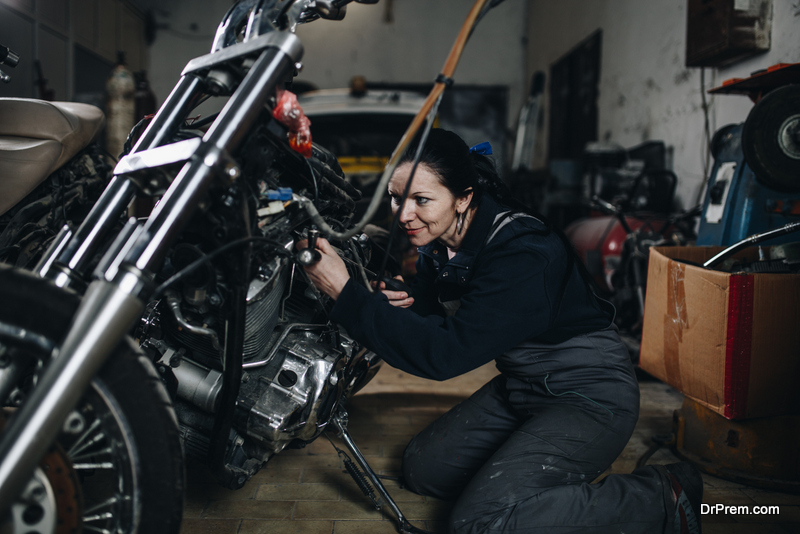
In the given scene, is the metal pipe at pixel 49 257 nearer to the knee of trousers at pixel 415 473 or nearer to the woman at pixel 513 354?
the woman at pixel 513 354

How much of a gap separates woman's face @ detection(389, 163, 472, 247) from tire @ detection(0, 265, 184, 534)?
0.74 metres

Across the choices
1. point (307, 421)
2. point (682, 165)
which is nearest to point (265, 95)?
point (307, 421)

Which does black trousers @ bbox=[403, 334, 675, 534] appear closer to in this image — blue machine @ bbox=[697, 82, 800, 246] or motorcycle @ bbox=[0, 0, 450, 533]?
motorcycle @ bbox=[0, 0, 450, 533]

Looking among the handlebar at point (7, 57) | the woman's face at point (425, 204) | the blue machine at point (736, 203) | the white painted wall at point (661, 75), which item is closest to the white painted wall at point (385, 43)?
the white painted wall at point (661, 75)

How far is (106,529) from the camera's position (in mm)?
823

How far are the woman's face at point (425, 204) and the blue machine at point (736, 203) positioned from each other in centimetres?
161

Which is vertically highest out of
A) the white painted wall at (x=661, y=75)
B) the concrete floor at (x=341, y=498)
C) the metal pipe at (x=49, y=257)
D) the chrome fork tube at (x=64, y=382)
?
the white painted wall at (x=661, y=75)

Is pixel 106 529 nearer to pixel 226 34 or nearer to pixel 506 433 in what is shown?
pixel 226 34

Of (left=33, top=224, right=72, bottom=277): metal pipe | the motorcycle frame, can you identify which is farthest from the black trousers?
(left=33, top=224, right=72, bottom=277): metal pipe

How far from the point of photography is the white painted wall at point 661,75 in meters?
3.18

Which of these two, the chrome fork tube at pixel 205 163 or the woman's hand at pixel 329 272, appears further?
the woman's hand at pixel 329 272

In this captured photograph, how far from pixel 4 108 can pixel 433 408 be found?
1900 mm

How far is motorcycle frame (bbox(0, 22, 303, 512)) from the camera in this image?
2.24 feet

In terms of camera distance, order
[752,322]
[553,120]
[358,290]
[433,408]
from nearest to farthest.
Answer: [358,290] < [752,322] < [433,408] < [553,120]
